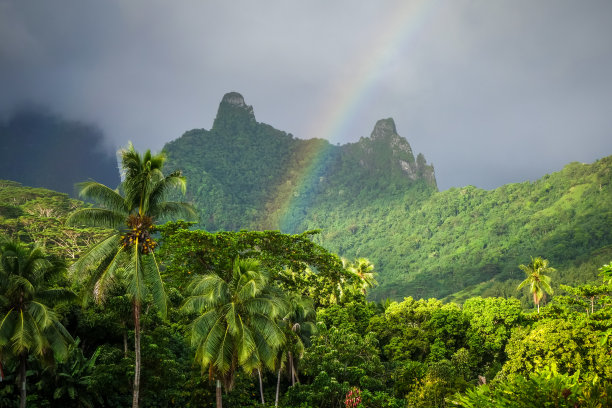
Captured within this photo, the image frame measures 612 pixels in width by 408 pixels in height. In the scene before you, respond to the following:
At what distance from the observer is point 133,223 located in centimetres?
1577

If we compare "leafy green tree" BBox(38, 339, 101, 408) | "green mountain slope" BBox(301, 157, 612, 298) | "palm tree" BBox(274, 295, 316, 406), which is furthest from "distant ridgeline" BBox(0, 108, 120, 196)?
"leafy green tree" BBox(38, 339, 101, 408)

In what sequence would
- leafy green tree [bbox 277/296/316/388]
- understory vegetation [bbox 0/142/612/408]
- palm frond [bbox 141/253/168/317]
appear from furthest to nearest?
leafy green tree [bbox 277/296/316/388] < palm frond [bbox 141/253/168/317] < understory vegetation [bbox 0/142/612/408]

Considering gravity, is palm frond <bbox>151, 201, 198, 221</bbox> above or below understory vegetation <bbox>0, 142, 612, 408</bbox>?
above

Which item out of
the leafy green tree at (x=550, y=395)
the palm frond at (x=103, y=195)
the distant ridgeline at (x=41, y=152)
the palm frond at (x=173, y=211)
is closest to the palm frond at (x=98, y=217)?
the palm frond at (x=103, y=195)

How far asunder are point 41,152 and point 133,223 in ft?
671

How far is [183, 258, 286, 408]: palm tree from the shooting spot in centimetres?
1545

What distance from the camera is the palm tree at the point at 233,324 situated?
15.4 meters

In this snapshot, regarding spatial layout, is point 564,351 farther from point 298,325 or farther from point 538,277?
point 538,277

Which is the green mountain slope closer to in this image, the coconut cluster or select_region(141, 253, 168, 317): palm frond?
select_region(141, 253, 168, 317): palm frond

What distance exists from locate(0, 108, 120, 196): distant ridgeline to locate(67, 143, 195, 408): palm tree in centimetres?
19005

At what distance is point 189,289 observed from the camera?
17484 mm

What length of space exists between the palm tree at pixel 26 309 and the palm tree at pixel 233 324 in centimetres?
526

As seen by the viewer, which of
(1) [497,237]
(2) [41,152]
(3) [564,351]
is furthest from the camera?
(2) [41,152]

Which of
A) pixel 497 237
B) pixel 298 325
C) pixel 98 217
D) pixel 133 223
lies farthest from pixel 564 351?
pixel 497 237
